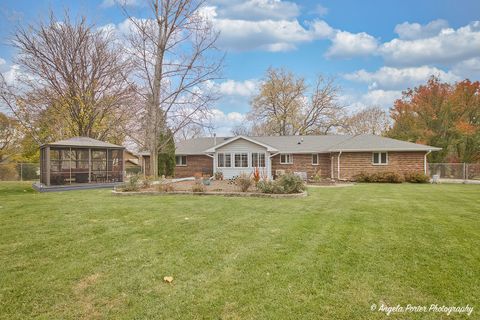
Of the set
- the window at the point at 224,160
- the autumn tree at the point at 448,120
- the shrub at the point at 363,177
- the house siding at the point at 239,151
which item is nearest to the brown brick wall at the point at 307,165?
the house siding at the point at 239,151

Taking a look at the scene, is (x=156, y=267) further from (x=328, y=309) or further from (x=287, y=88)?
(x=287, y=88)

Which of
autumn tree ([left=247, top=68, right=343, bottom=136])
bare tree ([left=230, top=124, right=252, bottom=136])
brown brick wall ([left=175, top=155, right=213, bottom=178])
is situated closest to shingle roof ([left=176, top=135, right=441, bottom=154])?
brown brick wall ([left=175, top=155, right=213, bottom=178])

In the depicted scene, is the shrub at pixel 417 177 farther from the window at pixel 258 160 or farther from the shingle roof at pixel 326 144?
the window at pixel 258 160

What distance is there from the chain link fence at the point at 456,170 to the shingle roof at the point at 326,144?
4273 millimetres

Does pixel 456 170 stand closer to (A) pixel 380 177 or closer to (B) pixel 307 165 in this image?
(A) pixel 380 177

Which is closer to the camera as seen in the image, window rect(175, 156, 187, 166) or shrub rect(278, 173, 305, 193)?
shrub rect(278, 173, 305, 193)

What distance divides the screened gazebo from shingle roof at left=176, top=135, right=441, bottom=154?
7.66 meters

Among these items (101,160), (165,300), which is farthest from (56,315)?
(101,160)

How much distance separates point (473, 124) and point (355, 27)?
67.1ft

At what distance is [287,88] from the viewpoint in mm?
39219

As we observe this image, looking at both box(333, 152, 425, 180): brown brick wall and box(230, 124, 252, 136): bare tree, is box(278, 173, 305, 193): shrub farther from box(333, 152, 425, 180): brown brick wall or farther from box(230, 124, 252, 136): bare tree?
box(230, 124, 252, 136): bare tree

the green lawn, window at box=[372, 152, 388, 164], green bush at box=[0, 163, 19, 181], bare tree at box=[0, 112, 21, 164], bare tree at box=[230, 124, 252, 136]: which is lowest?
the green lawn

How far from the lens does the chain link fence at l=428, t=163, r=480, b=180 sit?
24.1 meters

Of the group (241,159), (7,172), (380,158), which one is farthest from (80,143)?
(380,158)
